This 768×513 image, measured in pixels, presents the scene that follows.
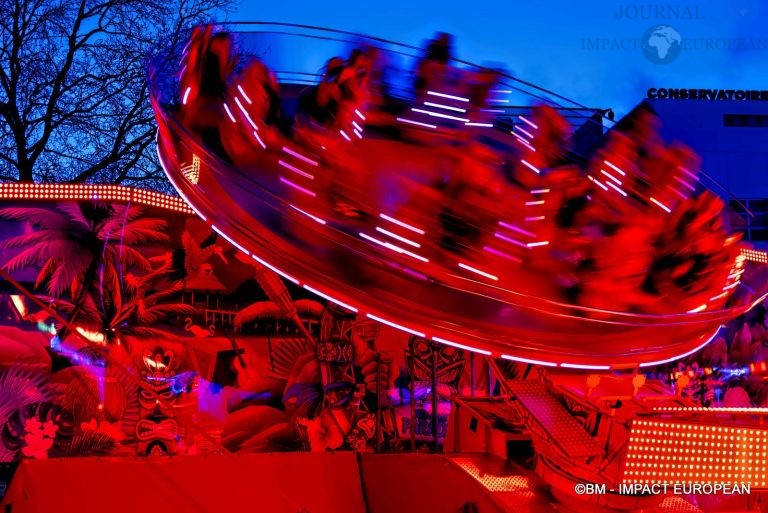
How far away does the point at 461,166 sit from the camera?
738 centimetres

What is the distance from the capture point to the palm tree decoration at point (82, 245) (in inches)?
360

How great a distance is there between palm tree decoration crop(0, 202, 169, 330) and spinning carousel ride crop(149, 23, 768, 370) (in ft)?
6.25

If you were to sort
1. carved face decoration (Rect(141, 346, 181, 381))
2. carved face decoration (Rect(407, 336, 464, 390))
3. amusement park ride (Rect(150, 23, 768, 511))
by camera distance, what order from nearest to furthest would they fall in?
amusement park ride (Rect(150, 23, 768, 511))
carved face decoration (Rect(141, 346, 181, 381))
carved face decoration (Rect(407, 336, 464, 390))

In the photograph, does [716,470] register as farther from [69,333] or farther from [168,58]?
[69,333]

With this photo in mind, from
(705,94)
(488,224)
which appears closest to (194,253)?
(488,224)

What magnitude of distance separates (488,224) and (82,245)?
15.1 ft

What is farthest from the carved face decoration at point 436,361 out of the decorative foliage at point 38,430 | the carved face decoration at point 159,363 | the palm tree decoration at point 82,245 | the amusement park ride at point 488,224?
the decorative foliage at point 38,430

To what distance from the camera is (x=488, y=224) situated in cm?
717

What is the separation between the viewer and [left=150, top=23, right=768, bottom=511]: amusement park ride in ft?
22.3

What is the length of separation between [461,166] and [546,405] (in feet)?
7.25

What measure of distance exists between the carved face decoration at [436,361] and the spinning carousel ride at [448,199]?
3.33 m

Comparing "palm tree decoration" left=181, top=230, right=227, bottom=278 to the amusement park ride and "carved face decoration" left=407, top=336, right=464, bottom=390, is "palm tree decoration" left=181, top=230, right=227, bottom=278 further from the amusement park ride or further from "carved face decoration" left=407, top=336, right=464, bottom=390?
"carved face decoration" left=407, top=336, right=464, bottom=390

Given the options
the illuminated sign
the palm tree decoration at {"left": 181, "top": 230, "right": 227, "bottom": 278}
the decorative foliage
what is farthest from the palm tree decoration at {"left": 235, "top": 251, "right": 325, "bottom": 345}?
the illuminated sign

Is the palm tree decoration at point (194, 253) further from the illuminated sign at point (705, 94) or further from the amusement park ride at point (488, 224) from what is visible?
the illuminated sign at point (705, 94)
